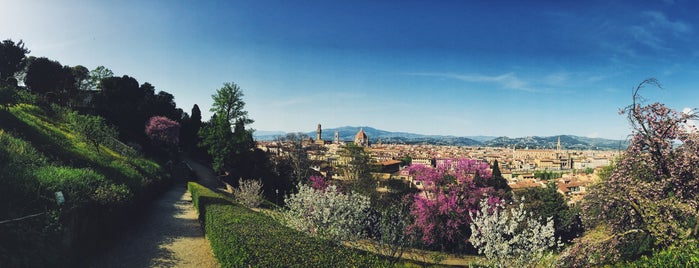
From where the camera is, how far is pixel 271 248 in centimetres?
802

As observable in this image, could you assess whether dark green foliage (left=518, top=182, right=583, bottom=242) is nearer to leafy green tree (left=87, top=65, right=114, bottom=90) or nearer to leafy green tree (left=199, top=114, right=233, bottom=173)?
leafy green tree (left=199, top=114, right=233, bottom=173)

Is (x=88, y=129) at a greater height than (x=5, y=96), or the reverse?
(x=5, y=96)

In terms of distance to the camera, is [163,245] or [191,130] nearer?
[163,245]

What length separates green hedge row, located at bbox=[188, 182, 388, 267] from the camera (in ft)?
23.8

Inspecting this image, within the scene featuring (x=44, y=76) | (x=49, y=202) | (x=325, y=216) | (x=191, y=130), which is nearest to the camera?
(x=49, y=202)

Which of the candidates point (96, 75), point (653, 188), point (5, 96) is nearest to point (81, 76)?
point (96, 75)

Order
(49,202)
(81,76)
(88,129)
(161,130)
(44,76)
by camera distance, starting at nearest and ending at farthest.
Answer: (49,202), (88,129), (44,76), (161,130), (81,76)

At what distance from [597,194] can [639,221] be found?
3.60 ft

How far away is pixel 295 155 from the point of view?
38719 mm

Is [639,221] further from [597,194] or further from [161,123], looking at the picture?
[161,123]

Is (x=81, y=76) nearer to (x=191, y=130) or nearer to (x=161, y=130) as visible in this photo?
(x=191, y=130)

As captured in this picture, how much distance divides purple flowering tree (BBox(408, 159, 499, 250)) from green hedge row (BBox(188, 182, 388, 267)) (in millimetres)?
11429

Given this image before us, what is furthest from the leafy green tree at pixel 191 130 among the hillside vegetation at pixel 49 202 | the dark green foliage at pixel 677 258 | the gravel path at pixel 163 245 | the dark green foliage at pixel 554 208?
the dark green foliage at pixel 677 258

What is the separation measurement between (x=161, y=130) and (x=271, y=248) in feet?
113
